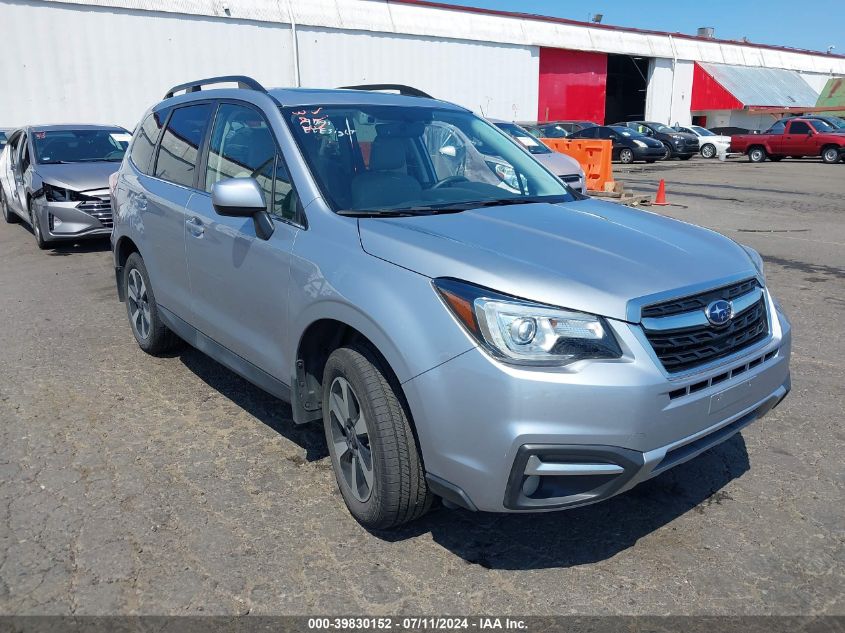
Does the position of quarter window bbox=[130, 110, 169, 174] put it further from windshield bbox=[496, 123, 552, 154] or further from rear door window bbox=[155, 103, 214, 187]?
windshield bbox=[496, 123, 552, 154]

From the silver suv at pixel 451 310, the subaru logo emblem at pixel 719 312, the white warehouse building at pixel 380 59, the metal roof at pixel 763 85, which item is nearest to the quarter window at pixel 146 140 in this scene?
the silver suv at pixel 451 310

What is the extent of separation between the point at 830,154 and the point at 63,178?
2844 cm

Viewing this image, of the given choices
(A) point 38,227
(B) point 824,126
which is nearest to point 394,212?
(A) point 38,227

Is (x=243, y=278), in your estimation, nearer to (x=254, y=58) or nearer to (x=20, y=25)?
(x=20, y=25)

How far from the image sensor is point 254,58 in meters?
28.4

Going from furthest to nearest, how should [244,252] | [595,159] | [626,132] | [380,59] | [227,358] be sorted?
[380,59] → [626,132] → [595,159] → [227,358] → [244,252]

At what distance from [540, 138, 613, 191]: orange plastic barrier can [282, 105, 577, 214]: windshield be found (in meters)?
12.3

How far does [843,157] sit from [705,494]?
29713 millimetres

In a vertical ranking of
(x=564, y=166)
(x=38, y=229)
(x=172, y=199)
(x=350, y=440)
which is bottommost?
(x=38, y=229)

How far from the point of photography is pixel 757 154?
3038cm

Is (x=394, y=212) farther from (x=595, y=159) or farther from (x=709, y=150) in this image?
(x=709, y=150)

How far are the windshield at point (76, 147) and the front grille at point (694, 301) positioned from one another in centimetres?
929

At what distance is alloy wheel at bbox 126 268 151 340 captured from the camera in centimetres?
524

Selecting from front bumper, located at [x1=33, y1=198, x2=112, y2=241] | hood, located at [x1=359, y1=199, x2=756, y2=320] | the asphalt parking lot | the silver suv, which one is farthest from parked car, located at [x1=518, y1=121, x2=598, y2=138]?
hood, located at [x1=359, y1=199, x2=756, y2=320]
